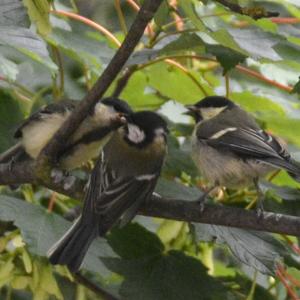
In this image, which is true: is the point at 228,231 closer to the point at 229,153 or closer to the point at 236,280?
the point at 236,280

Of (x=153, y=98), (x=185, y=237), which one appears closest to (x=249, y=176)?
(x=185, y=237)

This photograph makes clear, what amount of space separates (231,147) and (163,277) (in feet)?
1.34

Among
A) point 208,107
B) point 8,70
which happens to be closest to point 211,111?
point 208,107

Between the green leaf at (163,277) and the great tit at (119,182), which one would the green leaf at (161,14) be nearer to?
the great tit at (119,182)

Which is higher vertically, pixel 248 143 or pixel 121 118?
pixel 121 118

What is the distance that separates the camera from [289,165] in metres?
1.63

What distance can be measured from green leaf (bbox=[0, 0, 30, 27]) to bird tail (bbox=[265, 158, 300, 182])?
0.62 metres

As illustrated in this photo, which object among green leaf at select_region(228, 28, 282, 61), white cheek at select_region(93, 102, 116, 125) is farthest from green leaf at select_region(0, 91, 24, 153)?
green leaf at select_region(228, 28, 282, 61)

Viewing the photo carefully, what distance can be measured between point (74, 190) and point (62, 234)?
91 millimetres

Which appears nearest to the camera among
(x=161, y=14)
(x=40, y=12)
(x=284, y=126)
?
(x=40, y=12)

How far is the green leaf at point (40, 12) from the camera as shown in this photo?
1.20 metres

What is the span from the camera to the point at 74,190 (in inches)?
59.7

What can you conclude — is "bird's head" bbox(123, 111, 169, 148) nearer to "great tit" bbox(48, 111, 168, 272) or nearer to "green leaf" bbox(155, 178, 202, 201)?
"great tit" bbox(48, 111, 168, 272)

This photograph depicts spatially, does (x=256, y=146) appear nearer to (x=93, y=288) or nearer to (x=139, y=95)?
(x=139, y=95)
